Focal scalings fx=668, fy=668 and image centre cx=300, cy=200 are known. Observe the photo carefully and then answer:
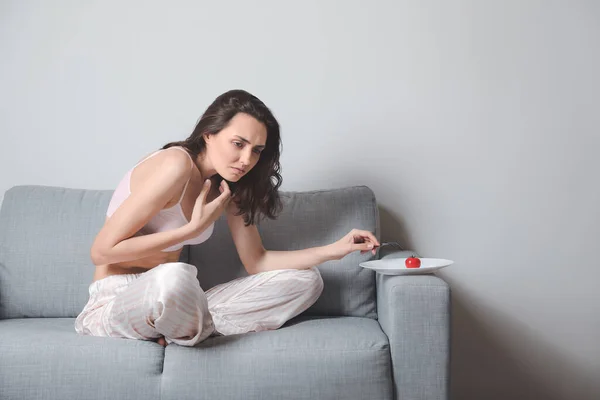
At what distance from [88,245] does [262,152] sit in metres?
0.74

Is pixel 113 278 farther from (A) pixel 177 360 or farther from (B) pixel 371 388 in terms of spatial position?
(B) pixel 371 388

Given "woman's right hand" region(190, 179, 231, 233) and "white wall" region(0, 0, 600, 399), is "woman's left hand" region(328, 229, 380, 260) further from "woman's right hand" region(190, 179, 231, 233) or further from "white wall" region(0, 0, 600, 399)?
"white wall" region(0, 0, 600, 399)

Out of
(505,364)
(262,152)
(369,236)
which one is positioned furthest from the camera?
(505,364)

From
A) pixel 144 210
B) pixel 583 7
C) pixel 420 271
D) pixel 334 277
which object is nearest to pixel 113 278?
pixel 144 210

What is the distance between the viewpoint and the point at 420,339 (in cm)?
190

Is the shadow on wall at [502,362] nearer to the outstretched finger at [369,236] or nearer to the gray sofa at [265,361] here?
the outstretched finger at [369,236]

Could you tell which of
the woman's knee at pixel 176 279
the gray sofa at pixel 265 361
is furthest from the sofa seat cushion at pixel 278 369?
the woman's knee at pixel 176 279

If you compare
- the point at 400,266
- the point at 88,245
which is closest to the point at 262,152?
the point at 400,266

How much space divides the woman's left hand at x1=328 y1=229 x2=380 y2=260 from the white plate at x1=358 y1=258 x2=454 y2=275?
64 mm

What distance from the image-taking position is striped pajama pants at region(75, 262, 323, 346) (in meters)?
1.82

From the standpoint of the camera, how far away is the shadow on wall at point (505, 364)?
9.13ft

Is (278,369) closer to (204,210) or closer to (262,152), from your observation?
(204,210)

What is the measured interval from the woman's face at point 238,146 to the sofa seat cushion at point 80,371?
24.0 inches

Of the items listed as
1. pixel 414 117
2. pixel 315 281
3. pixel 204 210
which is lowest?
pixel 315 281
